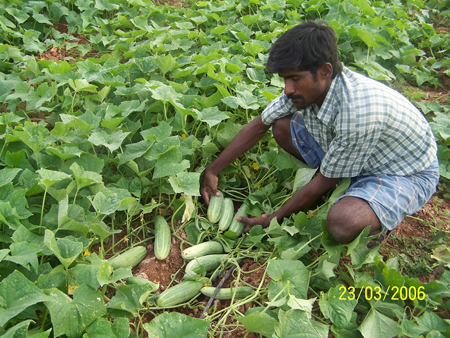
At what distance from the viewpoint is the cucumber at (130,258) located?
284 centimetres

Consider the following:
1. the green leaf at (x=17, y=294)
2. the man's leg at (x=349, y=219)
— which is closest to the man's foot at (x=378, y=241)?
the man's leg at (x=349, y=219)

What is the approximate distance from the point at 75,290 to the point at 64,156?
1.17 m

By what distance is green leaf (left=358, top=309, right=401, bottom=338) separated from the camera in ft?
7.79

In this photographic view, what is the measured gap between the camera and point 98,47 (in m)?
5.51

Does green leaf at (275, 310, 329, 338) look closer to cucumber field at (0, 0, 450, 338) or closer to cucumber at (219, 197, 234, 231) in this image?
cucumber field at (0, 0, 450, 338)

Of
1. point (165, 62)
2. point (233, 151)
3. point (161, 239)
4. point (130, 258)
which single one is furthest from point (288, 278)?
point (165, 62)

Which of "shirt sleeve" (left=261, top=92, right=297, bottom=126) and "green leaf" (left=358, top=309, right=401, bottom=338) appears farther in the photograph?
"shirt sleeve" (left=261, top=92, right=297, bottom=126)

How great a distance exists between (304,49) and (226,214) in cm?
148

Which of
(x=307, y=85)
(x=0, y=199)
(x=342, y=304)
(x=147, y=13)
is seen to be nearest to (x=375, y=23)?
(x=147, y=13)

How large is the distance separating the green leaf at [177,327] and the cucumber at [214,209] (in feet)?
3.89

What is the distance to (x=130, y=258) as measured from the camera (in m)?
2.94

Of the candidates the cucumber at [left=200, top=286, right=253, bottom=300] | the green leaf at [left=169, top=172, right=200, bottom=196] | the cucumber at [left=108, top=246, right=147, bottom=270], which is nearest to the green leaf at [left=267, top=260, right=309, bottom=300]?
the cucumber at [left=200, top=286, right=253, bottom=300]

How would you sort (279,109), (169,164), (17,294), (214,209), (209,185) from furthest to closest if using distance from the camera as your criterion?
(209,185)
(279,109)
(214,209)
(169,164)
(17,294)

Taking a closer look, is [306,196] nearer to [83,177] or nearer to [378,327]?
[378,327]
